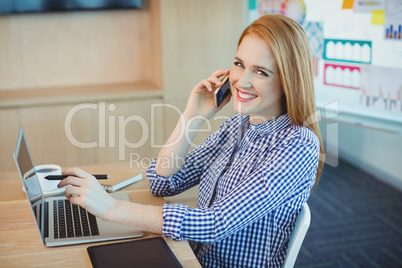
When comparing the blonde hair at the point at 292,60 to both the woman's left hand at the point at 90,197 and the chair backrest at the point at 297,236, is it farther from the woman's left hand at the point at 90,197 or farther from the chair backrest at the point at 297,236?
the woman's left hand at the point at 90,197

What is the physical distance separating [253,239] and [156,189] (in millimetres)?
392

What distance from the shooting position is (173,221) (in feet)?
4.30

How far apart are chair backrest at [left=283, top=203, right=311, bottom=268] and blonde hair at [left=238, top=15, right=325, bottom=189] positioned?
27 centimetres

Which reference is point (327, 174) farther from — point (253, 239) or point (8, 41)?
point (253, 239)

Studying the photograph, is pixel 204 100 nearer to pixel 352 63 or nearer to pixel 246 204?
pixel 246 204

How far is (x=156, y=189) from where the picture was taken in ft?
5.52

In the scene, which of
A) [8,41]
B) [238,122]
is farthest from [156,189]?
[8,41]

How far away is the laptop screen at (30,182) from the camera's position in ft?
4.34

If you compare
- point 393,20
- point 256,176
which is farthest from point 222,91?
point 393,20

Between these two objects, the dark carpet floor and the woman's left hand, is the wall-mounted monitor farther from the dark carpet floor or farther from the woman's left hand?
the woman's left hand

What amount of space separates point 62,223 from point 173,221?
0.34 meters

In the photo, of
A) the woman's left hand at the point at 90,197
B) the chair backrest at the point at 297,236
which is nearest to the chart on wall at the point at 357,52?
the chair backrest at the point at 297,236

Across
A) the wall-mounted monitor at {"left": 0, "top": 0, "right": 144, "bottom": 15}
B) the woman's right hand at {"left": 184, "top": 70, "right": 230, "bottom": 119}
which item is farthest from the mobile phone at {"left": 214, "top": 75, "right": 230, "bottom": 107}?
the wall-mounted monitor at {"left": 0, "top": 0, "right": 144, "bottom": 15}

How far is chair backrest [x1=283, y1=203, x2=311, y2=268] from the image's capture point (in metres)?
1.35
